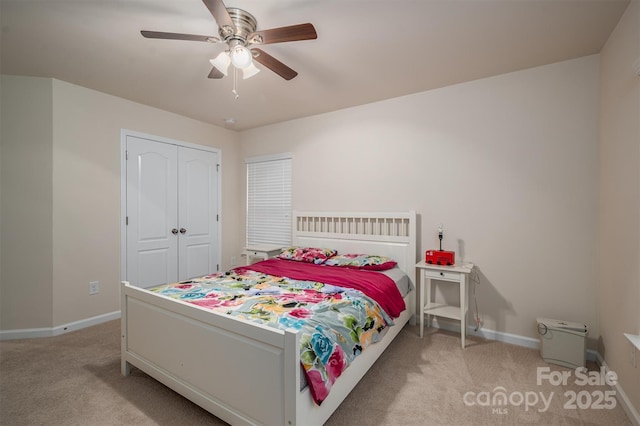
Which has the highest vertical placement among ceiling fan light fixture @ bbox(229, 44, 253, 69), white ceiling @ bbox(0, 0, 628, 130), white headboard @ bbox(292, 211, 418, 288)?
white ceiling @ bbox(0, 0, 628, 130)

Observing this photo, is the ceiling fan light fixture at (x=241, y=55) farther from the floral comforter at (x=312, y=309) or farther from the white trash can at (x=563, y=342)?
the white trash can at (x=563, y=342)

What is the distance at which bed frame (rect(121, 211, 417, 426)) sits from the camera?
1.39m

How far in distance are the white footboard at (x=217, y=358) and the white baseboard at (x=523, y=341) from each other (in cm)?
209

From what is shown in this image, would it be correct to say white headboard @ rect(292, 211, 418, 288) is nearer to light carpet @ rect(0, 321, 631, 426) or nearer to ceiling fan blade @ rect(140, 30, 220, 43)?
light carpet @ rect(0, 321, 631, 426)

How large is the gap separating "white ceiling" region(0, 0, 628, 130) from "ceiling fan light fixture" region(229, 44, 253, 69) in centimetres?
28

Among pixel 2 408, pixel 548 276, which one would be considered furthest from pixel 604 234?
pixel 2 408

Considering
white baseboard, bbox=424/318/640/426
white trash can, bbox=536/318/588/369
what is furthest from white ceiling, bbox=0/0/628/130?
white baseboard, bbox=424/318/640/426

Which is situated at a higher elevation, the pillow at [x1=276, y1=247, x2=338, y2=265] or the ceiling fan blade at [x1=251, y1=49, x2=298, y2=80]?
the ceiling fan blade at [x1=251, y1=49, x2=298, y2=80]

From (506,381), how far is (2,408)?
3484 millimetres

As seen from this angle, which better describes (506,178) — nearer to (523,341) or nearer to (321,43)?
(523,341)

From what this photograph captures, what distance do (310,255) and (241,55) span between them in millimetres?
2223

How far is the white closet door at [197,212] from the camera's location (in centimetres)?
411

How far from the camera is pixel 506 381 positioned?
7.11 ft

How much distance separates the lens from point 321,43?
2.29 m
